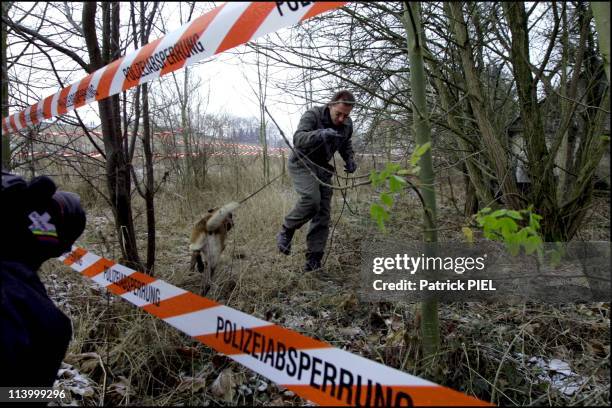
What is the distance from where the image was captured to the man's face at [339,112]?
3.91m

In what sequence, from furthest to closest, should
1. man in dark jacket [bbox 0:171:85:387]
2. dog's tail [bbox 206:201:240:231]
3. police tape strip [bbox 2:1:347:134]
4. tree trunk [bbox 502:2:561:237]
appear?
1. tree trunk [bbox 502:2:561:237]
2. dog's tail [bbox 206:201:240:231]
3. police tape strip [bbox 2:1:347:134]
4. man in dark jacket [bbox 0:171:85:387]

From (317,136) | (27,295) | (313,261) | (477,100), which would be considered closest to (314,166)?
(317,136)

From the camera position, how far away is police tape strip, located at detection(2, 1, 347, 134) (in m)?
1.45

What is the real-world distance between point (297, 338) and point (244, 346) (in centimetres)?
35

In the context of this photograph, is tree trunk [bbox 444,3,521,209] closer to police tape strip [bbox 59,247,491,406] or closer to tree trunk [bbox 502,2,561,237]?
tree trunk [bbox 502,2,561,237]

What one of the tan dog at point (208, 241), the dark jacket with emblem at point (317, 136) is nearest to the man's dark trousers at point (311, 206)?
the dark jacket with emblem at point (317, 136)

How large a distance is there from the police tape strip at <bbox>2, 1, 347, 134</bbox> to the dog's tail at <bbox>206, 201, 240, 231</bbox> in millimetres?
1026

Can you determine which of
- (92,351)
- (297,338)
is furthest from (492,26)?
(92,351)

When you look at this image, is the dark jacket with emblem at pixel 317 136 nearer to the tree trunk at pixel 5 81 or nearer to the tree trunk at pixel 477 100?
the tree trunk at pixel 477 100

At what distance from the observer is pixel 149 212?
11.1 ft

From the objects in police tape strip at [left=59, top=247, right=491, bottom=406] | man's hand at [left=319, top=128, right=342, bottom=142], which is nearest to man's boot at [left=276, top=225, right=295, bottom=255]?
man's hand at [left=319, top=128, right=342, bottom=142]

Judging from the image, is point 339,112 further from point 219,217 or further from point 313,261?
point 219,217

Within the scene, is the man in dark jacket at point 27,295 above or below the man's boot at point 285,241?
above

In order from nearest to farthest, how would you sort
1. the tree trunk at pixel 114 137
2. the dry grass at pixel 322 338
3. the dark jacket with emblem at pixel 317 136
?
the dry grass at pixel 322 338 < the tree trunk at pixel 114 137 < the dark jacket with emblem at pixel 317 136
